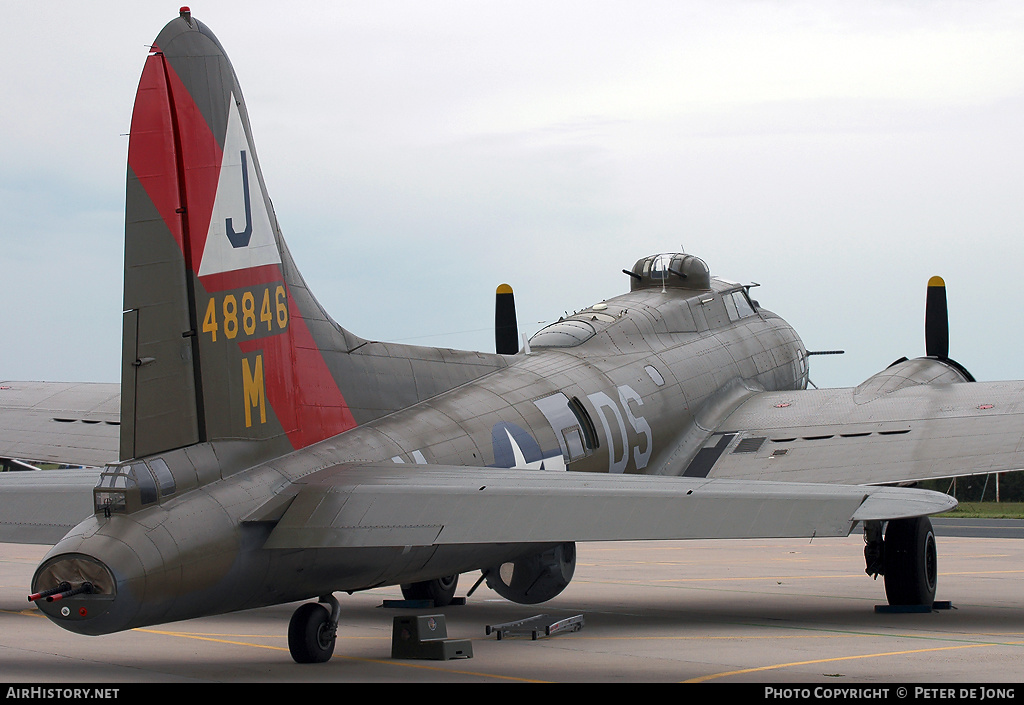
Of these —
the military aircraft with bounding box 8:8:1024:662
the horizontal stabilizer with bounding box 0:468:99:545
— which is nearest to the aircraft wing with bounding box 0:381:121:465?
the military aircraft with bounding box 8:8:1024:662

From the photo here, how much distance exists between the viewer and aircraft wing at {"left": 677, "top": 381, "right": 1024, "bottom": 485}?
16.5 meters

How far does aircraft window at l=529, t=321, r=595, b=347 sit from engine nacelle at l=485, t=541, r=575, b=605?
11.9 ft

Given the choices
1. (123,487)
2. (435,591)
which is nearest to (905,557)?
(435,591)

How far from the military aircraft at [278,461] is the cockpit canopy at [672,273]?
20.7ft

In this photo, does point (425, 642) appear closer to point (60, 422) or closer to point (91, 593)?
point (91, 593)

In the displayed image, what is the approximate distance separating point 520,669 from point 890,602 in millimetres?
7120

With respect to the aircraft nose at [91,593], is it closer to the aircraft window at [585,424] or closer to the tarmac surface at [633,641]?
the tarmac surface at [633,641]

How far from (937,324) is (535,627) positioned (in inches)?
458

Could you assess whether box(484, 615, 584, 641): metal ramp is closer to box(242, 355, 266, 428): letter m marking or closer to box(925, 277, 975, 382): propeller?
box(242, 355, 266, 428): letter m marking

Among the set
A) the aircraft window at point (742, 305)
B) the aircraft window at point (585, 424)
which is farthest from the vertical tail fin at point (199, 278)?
the aircraft window at point (742, 305)

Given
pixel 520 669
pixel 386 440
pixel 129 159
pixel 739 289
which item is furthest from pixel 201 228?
pixel 739 289

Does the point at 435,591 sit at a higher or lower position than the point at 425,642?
lower

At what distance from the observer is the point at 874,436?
1783 centimetres

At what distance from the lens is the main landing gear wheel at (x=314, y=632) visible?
11188 millimetres
